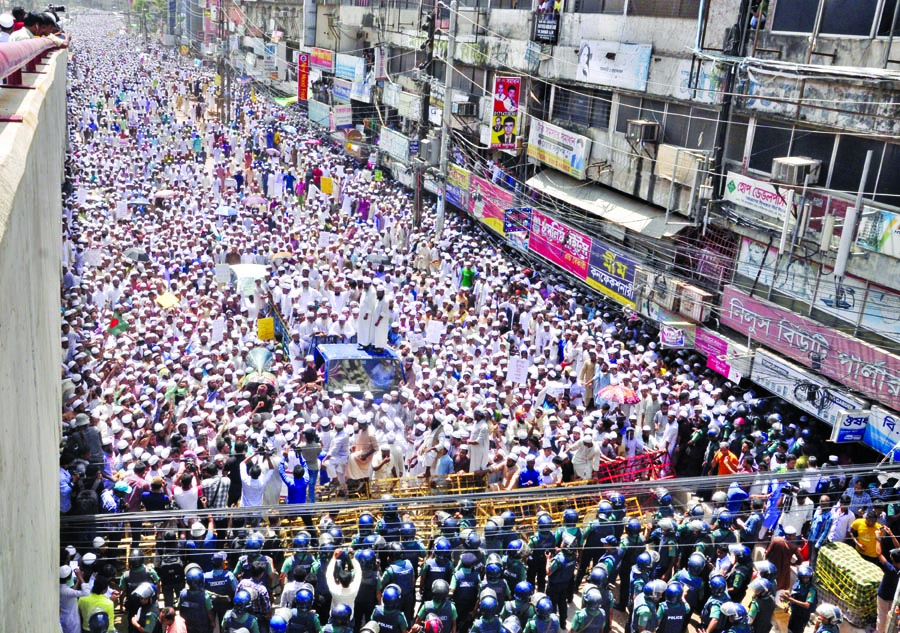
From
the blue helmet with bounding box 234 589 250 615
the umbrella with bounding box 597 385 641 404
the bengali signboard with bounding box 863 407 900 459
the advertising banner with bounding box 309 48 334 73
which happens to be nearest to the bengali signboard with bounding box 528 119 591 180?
the umbrella with bounding box 597 385 641 404

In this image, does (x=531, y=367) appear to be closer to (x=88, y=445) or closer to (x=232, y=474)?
(x=232, y=474)

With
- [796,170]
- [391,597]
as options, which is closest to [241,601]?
[391,597]

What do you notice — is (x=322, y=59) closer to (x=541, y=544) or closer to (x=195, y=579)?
(x=541, y=544)

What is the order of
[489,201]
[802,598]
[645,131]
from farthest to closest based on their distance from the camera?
[489,201] → [645,131] → [802,598]

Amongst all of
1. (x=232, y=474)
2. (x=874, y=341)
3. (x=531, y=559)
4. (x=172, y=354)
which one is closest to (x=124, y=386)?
(x=172, y=354)

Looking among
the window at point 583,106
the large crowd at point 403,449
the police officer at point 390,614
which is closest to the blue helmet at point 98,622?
the large crowd at point 403,449

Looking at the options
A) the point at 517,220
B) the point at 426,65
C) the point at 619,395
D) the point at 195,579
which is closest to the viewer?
the point at 195,579

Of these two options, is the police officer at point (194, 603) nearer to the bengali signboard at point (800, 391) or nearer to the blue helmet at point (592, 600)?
the blue helmet at point (592, 600)
